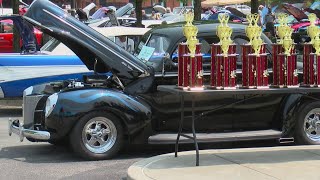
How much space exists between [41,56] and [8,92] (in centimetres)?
102

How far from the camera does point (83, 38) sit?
294 inches

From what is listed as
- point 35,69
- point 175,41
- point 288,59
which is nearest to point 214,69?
point 288,59

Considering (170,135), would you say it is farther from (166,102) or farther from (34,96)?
(34,96)

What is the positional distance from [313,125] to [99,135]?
10.2ft

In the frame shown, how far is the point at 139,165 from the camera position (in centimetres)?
628

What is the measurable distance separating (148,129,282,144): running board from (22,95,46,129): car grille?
162cm

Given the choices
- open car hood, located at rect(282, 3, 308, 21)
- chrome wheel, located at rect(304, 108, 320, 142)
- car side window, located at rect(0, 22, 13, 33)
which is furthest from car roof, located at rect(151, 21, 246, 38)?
open car hood, located at rect(282, 3, 308, 21)

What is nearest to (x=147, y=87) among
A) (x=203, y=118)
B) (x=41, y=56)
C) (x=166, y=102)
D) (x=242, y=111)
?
(x=166, y=102)

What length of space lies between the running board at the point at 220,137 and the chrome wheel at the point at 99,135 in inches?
20.9

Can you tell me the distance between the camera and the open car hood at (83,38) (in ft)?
24.3

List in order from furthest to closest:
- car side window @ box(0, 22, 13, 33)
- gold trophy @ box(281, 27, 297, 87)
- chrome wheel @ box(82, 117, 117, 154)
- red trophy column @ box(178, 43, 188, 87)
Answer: car side window @ box(0, 22, 13, 33), chrome wheel @ box(82, 117, 117, 154), gold trophy @ box(281, 27, 297, 87), red trophy column @ box(178, 43, 188, 87)

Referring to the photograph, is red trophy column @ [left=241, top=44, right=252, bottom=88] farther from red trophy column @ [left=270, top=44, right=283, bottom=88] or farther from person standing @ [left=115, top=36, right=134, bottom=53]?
person standing @ [left=115, top=36, right=134, bottom=53]

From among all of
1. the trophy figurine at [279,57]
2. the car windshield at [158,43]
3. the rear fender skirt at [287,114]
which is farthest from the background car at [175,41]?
the trophy figurine at [279,57]

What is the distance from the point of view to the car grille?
749 centimetres
